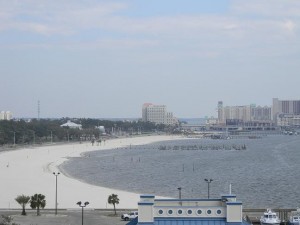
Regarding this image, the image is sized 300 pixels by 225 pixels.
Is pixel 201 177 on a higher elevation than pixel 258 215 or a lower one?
lower

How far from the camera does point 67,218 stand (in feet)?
115

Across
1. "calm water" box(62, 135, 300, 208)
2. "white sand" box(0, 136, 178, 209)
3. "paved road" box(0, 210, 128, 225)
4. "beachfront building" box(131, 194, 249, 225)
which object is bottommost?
"calm water" box(62, 135, 300, 208)

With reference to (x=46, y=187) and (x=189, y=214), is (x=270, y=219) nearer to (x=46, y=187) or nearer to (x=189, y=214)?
(x=189, y=214)

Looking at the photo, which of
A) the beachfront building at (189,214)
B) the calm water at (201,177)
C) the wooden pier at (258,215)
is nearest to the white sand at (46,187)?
the calm water at (201,177)

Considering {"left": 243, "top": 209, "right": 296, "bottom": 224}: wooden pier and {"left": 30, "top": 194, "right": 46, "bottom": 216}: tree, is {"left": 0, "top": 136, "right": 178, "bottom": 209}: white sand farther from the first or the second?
{"left": 243, "top": 209, "right": 296, "bottom": 224}: wooden pier

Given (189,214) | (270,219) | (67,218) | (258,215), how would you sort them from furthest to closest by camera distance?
1. (258,215)
2. (67,218)
3. (270,219)
4. (189,214)

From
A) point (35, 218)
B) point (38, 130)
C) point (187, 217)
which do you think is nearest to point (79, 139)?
point (38, 130)

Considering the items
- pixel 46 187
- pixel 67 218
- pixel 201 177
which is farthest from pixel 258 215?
pixel 201 177

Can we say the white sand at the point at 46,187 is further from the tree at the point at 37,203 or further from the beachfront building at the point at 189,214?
the beachfront building at the point at 189,214

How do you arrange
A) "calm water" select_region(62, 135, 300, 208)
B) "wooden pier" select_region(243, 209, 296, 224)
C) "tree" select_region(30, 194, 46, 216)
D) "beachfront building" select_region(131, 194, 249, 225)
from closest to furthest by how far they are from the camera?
1. "beachfront building" select_region(131, 194, 249, 225)
2. "wooden pier" select_region(243, 209, 296, 224)
3. "tree" select_region(30, 194, 46, 216)
4. "calm water" select_region(62, 135, 300, 208)

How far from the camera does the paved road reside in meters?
33.6

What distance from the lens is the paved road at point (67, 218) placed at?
33.6 meters

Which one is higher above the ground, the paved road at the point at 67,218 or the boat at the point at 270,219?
the boat at the point at 270,219

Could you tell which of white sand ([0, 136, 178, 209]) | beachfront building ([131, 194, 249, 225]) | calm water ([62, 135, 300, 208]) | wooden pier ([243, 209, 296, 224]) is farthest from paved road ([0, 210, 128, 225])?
beachfront building ([131, 194, 249, 225])
